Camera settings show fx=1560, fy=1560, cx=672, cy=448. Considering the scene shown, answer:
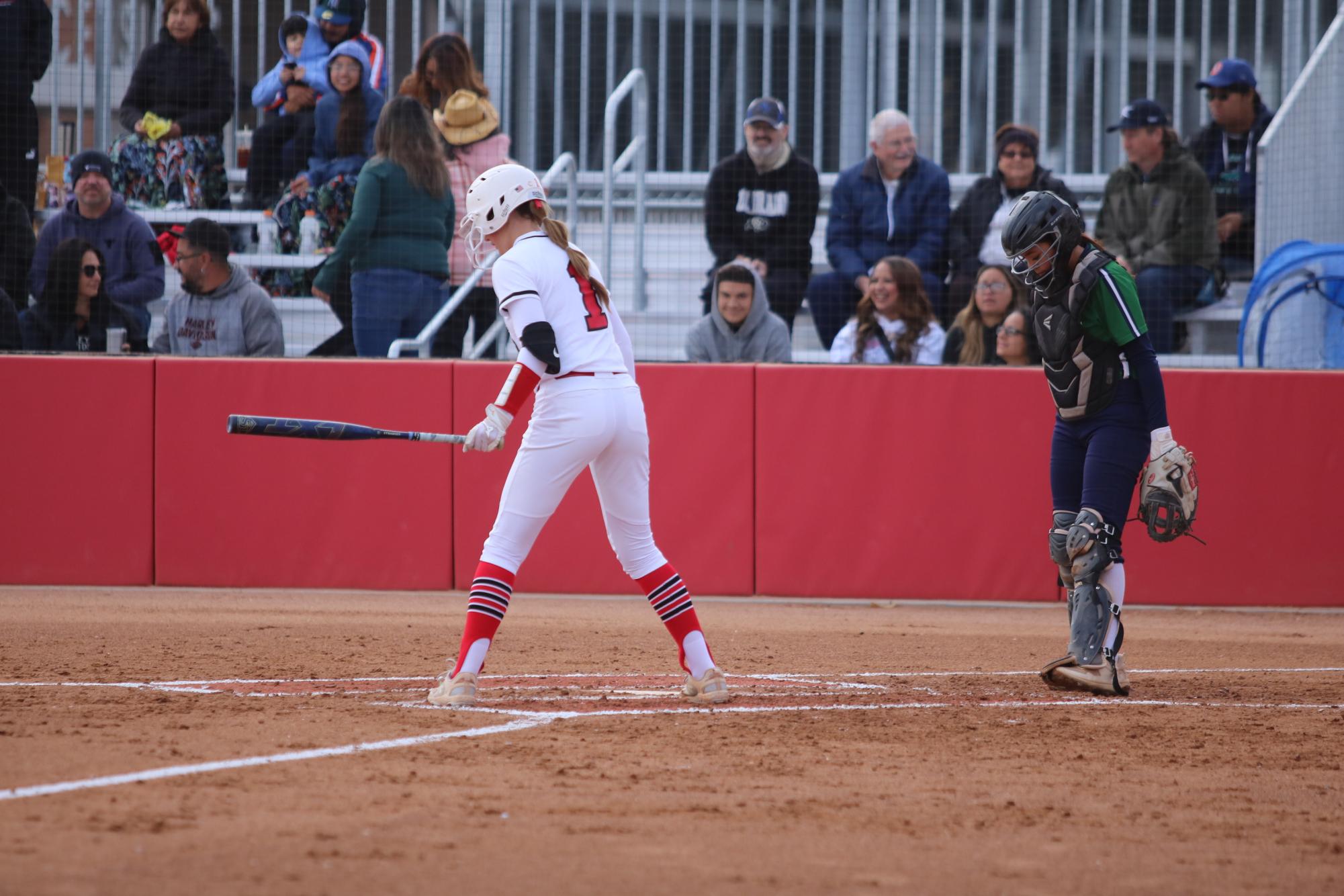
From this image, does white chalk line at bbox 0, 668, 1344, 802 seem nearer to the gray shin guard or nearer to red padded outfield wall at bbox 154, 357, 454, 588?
the gray shin guard

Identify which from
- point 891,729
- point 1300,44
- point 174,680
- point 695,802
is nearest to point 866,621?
point 891,729

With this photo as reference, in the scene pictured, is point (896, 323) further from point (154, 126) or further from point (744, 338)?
point (154, 126)

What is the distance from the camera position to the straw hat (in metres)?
12.0

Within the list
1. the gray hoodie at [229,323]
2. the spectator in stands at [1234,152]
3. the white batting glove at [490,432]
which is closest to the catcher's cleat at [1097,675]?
the white batting glove at [490,432]

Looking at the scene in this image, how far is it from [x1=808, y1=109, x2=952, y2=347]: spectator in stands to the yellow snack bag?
5.33 m

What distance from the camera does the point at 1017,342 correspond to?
1073cm

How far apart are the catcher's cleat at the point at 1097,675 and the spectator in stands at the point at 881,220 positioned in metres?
4.87

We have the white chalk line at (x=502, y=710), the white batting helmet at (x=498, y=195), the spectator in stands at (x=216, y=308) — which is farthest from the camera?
Answer: the spectator in stands at (x=216, y=308)

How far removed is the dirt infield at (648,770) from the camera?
12.9 feet

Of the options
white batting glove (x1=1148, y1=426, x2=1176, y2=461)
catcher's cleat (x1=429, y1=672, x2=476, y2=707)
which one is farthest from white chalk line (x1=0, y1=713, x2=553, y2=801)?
white batting glove (x1=1148, y1=426, x2=1176, y2=461)

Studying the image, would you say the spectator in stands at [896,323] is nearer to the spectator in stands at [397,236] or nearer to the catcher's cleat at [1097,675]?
the spectator in stands at [397,236]

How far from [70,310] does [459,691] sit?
21.3 ft

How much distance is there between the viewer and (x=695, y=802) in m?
4.63

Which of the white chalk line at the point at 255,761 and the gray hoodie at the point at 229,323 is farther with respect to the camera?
the gray hoodie at the point at 229,323
